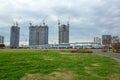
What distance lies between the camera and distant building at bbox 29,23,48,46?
452 ft

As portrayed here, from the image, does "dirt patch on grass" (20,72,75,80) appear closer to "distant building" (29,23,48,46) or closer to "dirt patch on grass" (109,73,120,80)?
"dirt patch on grass" (109,73,120,80)

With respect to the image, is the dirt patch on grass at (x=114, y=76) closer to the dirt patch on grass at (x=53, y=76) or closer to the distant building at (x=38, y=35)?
the dirt patch on grass at (x=53, y=76)

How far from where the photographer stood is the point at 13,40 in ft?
443

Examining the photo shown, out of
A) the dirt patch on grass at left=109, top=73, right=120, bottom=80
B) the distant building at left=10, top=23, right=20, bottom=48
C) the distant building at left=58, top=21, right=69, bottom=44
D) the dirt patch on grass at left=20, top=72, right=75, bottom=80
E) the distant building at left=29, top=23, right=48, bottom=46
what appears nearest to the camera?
the dirt patch on grass at left=20, top=72, right=75, bottom=80

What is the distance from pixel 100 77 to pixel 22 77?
5.26m

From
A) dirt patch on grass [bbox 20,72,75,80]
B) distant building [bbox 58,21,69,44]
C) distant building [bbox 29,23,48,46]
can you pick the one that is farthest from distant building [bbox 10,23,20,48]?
dirt patch on grass [bbox 20,72,75,80]

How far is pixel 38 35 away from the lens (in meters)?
139

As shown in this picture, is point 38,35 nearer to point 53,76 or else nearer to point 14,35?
point 14,35

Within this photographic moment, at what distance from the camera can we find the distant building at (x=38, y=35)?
137625 millimetres

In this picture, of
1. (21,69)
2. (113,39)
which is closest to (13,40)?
(113,39)

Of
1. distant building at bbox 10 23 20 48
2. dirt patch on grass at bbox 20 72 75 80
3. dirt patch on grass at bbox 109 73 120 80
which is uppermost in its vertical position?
distant building at bbox 10 23 20 48

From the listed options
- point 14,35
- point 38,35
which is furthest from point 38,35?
point 14,35

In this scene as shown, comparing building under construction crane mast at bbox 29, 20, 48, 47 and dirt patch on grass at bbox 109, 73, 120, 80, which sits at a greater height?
building under construction crane mast at bbox 29, 20, 48, 47

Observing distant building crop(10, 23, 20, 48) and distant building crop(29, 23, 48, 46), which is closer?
distant building crop(10, 23, 20, 48)
